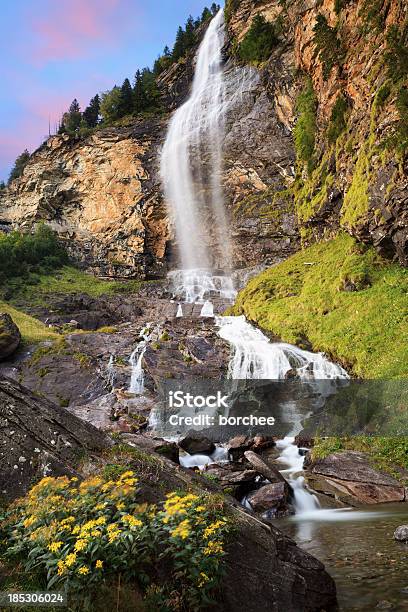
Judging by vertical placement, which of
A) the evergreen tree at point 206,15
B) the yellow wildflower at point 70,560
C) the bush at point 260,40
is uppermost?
the evergreen tree at point 206,15

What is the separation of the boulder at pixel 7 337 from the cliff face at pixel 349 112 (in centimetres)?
2130

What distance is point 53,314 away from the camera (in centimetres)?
3728

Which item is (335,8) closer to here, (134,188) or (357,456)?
(134,188)

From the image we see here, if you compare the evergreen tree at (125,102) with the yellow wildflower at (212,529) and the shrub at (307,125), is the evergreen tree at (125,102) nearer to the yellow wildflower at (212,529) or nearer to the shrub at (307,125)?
the shrub at (307,125)

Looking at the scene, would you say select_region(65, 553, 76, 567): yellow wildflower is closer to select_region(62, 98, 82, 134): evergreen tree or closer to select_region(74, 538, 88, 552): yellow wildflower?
select_region(74, 538, 88, 552): yellow wildflower

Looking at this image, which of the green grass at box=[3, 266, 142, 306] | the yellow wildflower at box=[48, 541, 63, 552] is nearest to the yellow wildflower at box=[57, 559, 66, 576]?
the yellow wildflower at box=[48, 541, 63, 552]

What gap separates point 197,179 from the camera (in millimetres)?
47031

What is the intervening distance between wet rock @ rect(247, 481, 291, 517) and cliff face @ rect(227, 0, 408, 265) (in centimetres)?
1550

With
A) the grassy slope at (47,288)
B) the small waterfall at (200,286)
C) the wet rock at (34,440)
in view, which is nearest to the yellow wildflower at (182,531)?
the wet rock at (34,440)

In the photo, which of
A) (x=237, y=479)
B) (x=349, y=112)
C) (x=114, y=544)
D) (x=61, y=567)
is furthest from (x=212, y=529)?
(x=349, y=112)

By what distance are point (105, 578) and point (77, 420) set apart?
2.84 m

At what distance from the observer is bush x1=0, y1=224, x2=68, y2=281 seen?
43319 mm

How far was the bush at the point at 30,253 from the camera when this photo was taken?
1705 inches

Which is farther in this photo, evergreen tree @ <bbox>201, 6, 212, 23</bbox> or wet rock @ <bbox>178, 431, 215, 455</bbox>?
evergreen tree @ <bbox>201, 6, 212, 23</bbox>
